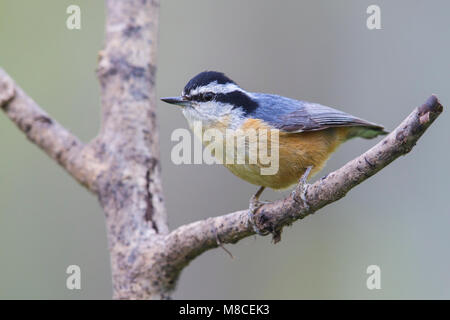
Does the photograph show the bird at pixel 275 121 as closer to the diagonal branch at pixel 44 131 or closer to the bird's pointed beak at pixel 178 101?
the bird's pointed beak at pixel 178 101

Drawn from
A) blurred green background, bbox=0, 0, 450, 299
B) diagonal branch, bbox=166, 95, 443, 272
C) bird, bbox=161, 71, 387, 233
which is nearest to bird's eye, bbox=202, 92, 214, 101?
bird, bbox=161, 71, 387, 233

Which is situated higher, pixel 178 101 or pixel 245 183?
pixel 178 101

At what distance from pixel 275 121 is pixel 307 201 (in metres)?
0.89

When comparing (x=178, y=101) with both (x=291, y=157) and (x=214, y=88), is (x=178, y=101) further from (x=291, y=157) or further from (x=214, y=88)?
(x=291, y=157)

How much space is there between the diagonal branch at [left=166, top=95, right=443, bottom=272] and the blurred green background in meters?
2.38

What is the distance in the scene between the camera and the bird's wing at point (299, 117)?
3557 mm

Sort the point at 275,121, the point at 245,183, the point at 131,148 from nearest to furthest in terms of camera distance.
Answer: the point at 275,121 → the point at 131,148 → the point at 245,183

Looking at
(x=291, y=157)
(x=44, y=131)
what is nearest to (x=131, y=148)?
(x=44, y=131)

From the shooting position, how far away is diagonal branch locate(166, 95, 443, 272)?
2.21 meters

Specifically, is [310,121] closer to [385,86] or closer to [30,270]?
[385,86]

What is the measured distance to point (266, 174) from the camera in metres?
3.33

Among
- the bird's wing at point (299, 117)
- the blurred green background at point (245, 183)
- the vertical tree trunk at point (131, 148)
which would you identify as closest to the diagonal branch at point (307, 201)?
the vertical tree trunk at point (131, 148)

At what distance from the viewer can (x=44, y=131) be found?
396 centimetres
